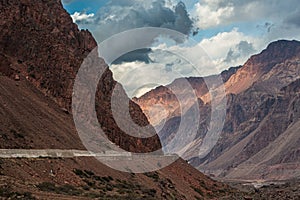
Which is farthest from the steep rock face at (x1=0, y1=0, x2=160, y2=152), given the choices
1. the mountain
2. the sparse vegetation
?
the sparse vegetation

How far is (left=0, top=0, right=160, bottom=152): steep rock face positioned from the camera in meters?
84.4

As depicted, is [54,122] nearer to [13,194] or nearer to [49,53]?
[49,53]

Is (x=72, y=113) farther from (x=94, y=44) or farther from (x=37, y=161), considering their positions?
(x=37, y=161)

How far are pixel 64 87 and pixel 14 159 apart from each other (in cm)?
4479

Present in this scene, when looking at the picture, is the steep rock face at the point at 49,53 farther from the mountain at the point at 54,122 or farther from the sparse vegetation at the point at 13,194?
the sparse vegetation at the point at 13,194

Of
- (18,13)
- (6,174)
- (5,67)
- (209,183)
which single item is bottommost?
(6,174)

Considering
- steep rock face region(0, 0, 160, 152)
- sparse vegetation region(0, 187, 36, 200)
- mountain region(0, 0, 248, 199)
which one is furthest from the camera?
steep rock face region(0, 0, 160, 152)

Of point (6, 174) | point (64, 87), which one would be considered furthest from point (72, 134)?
point (6, 174)

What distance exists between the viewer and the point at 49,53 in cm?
9106

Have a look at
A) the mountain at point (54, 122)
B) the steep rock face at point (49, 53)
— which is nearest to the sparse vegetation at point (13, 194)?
the mountain at point (54, 122)

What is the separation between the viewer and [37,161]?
47594 millimetres

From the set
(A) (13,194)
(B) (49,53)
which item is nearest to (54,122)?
(B) (49,53)

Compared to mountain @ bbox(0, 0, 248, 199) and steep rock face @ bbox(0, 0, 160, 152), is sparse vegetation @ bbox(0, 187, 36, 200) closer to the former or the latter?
mountain @ bbox(0, 0, 248, 199)

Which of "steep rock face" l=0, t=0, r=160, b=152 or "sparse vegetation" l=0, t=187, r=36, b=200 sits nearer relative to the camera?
"sparse vegetation" l=0, t=187, r=36, b=200
